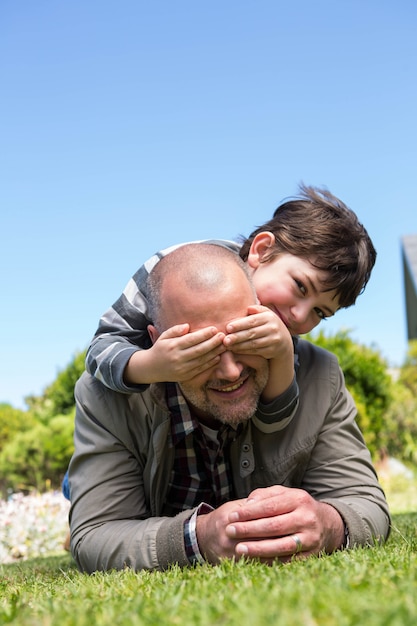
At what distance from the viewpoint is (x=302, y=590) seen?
1.62 m

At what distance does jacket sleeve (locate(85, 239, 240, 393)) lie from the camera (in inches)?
121

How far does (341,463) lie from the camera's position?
342cm

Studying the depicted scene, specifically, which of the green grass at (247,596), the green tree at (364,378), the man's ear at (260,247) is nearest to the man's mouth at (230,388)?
the green grass at (247,596)

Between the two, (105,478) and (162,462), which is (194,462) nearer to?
(162,462)

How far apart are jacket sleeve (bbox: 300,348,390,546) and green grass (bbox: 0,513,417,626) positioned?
30.7 inches

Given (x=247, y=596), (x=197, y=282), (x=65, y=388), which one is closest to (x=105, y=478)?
(x=197, y=282)

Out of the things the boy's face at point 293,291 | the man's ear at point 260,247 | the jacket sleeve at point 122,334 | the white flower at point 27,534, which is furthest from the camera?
the white flower at point 27,534

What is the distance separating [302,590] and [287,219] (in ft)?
9.04

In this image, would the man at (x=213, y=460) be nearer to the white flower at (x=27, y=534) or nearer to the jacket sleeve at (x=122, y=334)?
the jacket sleeve at (x=122, y=334)

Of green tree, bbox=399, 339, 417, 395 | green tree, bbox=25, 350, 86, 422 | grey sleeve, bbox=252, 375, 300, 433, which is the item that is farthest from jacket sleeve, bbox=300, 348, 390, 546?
green tree, bbox=399, 339, 417, 395

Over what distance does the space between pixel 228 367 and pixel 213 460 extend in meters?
0.65

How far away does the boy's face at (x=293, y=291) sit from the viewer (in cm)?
366

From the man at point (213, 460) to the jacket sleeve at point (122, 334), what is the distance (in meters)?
0.17

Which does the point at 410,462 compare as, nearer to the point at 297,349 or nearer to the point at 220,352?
the point at 297,349
